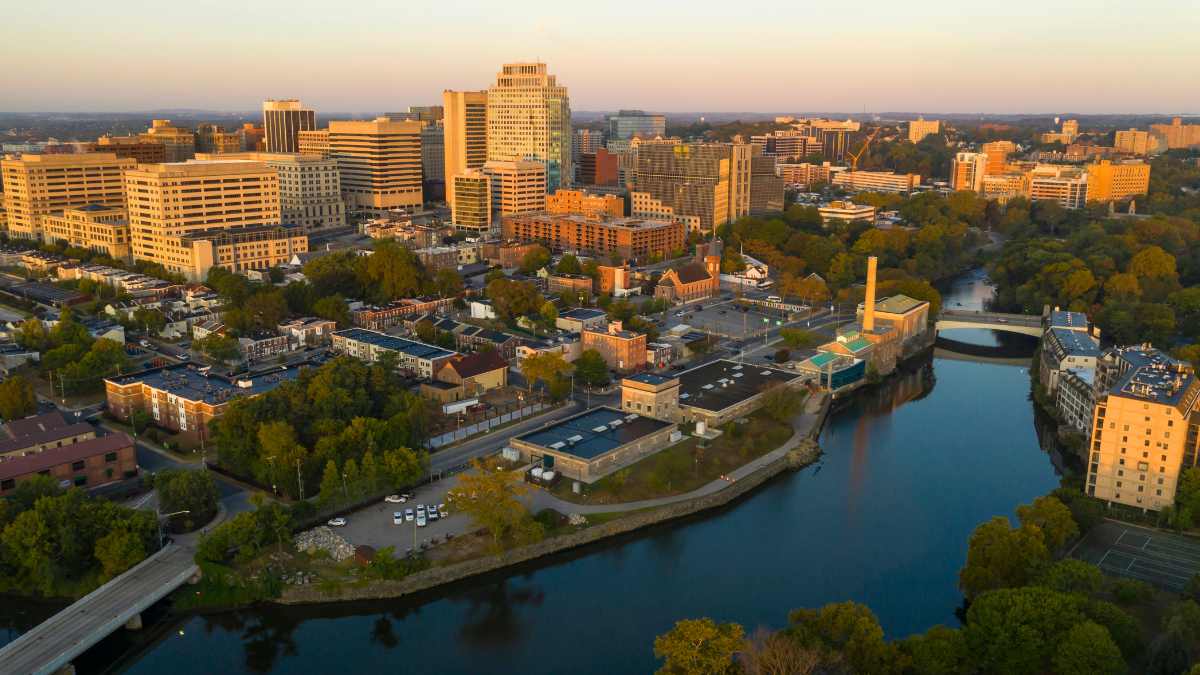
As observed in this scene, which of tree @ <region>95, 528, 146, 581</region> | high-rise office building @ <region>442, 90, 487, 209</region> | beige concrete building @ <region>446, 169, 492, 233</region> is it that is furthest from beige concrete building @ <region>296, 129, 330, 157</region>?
tree @ <region>95, 528, 146, 581</region>

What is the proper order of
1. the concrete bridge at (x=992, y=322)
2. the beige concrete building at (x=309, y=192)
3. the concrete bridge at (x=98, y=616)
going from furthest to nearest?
the beige concrete building at (x=309, y=192) < the concrete bridge at (x=992, y=322) < the concrete bridge at (x=98, y=616)

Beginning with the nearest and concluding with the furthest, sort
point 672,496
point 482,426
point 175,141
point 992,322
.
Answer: point 672,496 → point 482,426 → point 992,322 → point 175,141

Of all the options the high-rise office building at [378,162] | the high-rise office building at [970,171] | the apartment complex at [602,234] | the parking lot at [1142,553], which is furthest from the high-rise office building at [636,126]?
the parking lot at [1142,553]

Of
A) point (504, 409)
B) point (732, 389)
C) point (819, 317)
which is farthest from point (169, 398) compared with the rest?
point (819, 317)

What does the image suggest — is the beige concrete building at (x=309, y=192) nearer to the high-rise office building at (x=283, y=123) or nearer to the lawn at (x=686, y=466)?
the high-rise office building at (x=283, y=123)

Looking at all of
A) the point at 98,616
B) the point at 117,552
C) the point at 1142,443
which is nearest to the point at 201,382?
the point at 117,552

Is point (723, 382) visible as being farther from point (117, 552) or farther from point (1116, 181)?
point (1116, 181)
